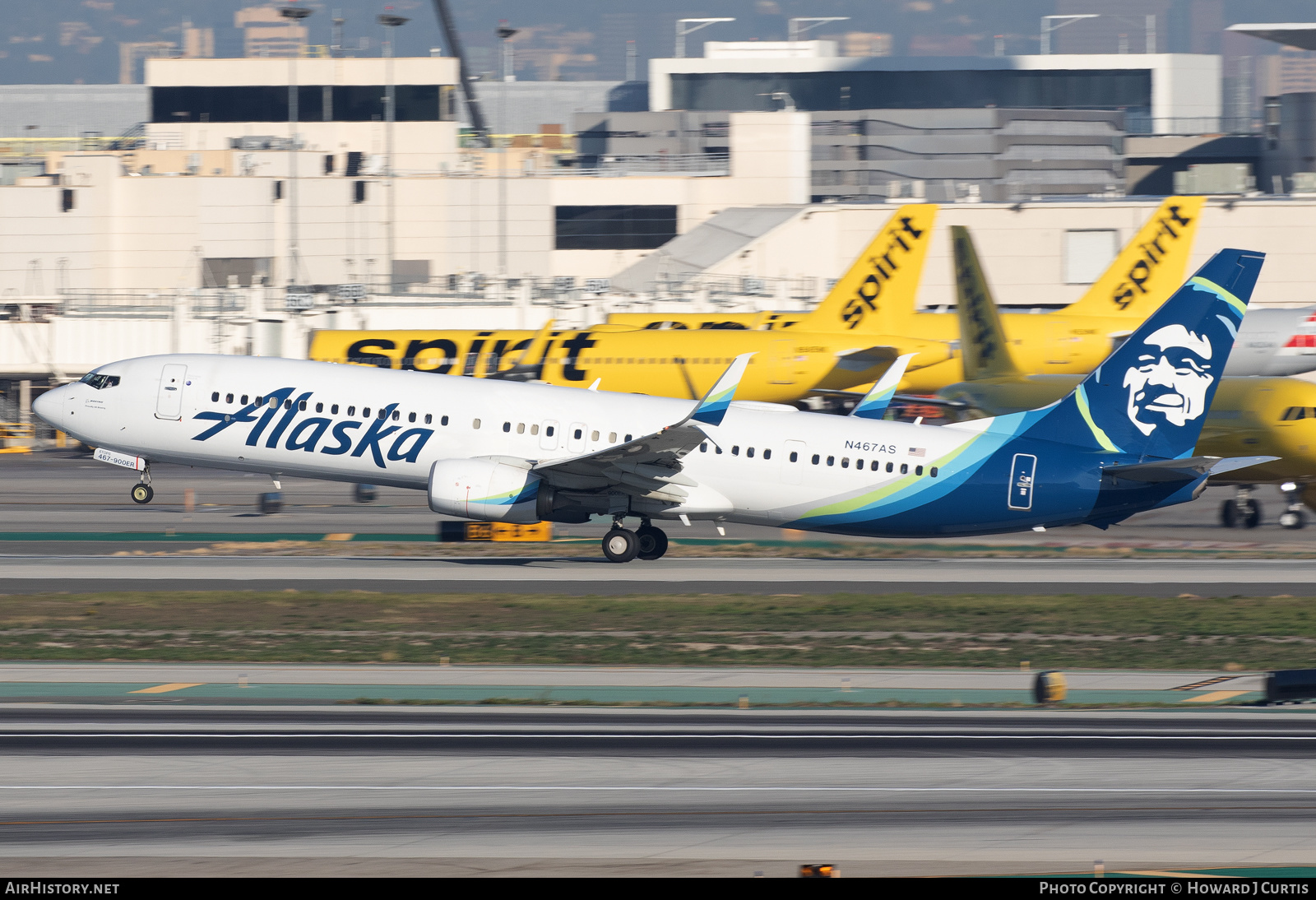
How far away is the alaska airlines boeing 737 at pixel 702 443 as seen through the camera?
34844 mm

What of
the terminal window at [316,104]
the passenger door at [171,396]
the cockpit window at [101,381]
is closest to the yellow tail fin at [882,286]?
the passenger door at [171,396]

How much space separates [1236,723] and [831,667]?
23.2 feet

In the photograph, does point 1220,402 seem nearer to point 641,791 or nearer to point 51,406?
point 641,791

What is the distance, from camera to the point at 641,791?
58.4 ft

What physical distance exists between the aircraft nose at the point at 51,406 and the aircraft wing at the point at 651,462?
13300 millimetres

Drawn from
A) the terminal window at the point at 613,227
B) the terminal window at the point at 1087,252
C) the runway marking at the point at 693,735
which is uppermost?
the terminal window at the point at 613,227

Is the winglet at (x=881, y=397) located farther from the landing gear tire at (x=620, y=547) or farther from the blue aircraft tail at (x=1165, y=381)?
the landing gear tire at (x=620, y=547)

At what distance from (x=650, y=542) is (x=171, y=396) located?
12.9m

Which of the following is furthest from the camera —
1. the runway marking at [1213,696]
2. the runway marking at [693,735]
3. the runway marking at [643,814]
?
the runway marking at [1213,696]

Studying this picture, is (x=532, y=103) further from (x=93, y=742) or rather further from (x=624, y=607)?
(x=93, y=742)

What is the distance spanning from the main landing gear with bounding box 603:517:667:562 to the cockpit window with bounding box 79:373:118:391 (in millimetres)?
13640

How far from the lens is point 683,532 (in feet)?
142

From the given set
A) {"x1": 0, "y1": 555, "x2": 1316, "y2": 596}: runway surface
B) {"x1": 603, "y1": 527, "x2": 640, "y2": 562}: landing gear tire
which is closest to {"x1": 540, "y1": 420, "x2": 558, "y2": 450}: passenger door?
{"x1": 603, "y1": 527, "x2": 640, "y2": 562}: landing gear tire

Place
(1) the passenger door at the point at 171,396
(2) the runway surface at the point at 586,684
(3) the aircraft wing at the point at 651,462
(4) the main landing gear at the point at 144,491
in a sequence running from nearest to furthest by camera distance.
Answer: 1. (2) the runway surface at the point at 586,684
2. (3) the aircraft wing at the point at 651,462
3. (1) the passenger door at the point at 171,396
4. (4) the main landing gear at the point at 144,491
